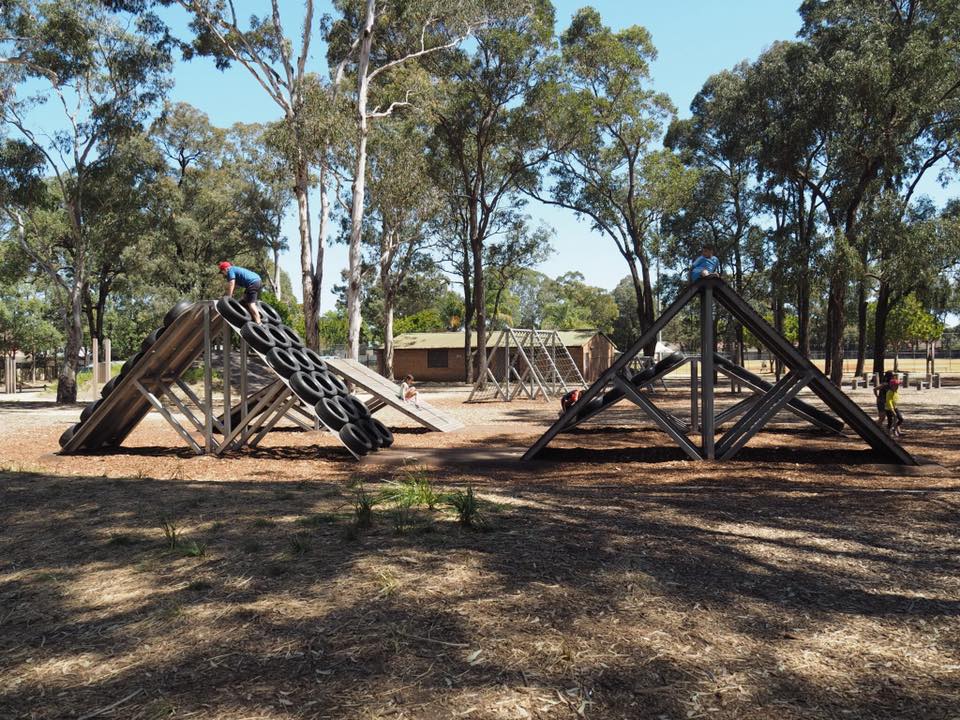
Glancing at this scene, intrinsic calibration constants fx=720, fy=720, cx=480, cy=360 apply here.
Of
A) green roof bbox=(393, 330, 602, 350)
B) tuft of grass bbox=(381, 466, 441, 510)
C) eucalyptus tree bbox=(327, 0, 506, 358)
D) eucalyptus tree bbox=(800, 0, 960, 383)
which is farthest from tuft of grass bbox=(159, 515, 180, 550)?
green roof bbox=(393, 330, 602, 350)

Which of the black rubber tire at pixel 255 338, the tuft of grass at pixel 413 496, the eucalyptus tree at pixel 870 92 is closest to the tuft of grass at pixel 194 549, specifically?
the tuft of grass at pixel 413 496

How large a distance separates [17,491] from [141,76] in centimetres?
2352

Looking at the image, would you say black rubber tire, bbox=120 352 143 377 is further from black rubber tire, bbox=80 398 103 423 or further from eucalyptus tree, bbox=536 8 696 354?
eucalyptus tree, bbox=536 8 696 354

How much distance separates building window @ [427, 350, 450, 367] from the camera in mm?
49000

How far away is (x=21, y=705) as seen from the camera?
9.83ft

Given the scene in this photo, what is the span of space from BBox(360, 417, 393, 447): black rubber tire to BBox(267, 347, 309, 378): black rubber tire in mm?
1755

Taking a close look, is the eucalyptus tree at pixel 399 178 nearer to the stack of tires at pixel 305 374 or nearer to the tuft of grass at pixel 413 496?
the stack of tires at pixel 305 374

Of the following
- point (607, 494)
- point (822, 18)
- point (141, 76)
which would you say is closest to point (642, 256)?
point (822, 18)

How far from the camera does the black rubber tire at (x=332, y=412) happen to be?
10.9 meters

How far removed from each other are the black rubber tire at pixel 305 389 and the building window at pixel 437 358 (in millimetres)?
37924

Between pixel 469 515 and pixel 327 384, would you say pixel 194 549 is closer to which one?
pixel 469 515

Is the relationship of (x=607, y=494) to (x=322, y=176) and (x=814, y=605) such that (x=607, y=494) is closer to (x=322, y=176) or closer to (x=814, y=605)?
(x=814, y=605)

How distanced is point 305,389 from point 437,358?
38364 mm

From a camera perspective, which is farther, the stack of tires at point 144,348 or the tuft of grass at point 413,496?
the stack of tires at point 144,348
